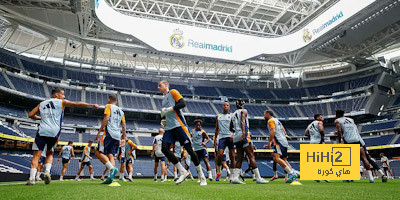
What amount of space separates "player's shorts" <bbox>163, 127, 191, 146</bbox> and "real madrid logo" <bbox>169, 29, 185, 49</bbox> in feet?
84.9

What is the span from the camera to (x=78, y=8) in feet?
72.7

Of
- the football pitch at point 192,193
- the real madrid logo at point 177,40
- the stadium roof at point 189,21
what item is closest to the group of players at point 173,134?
the football pitch at point 192,193

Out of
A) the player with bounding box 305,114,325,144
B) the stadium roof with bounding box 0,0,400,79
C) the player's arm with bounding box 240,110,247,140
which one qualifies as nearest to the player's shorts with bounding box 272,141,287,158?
the player's arm with bounding box 240,110,247,140

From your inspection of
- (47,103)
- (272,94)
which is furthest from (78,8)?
(272,94)

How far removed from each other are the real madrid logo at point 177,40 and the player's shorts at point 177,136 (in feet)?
84.9

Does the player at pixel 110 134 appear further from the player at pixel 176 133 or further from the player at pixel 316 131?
the player at pixel 316 131

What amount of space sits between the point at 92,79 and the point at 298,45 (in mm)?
28054

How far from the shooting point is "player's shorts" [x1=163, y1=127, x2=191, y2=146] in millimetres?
6078

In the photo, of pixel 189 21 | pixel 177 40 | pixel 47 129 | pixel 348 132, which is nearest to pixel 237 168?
pixel 348 132

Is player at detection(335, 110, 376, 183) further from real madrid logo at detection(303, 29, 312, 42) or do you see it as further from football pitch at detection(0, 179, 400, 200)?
real madrid logo at detection(303, 29, 312, 42)

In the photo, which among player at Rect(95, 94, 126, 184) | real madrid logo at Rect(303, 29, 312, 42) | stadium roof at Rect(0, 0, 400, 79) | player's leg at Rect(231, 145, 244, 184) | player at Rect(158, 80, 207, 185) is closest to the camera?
player at Rect(158, 80, 207, 185)

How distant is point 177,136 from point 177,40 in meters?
26.3

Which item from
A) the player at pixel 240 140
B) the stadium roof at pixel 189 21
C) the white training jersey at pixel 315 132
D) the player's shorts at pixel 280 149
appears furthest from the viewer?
the stadium roof at pixel 189 21

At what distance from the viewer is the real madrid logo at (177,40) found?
1227 inches
